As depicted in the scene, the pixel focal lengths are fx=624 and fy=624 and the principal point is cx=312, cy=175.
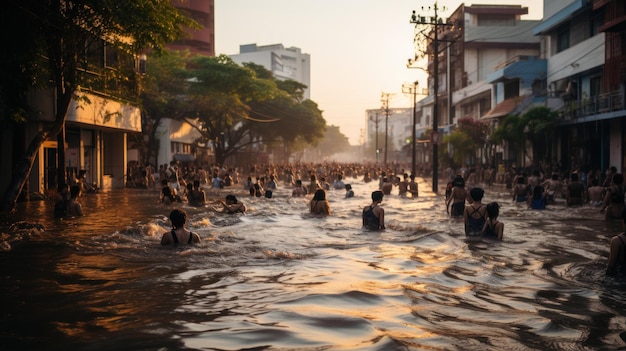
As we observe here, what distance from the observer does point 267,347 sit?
5496 millimetres

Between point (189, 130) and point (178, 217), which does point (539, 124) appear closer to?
point (178, 217)

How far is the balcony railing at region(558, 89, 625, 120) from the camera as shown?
89.4 ft

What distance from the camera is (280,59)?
13975 cm

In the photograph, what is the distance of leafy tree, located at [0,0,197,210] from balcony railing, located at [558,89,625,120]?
1943 centimetres

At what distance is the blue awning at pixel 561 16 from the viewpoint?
3262cm

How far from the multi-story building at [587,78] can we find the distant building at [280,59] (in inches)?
3654

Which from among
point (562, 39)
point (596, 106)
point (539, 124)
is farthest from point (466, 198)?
point (562, 39)

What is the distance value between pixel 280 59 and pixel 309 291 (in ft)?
443

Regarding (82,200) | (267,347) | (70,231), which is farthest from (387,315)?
(82,200)

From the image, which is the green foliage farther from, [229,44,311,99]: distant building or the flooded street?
[229,44,311,99]: distant building

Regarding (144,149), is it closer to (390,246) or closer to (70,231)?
(70,231)

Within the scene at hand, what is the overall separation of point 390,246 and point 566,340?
640cm

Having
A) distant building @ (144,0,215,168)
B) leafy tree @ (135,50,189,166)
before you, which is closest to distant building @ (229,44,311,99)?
distant building @ (144,0,215,168)

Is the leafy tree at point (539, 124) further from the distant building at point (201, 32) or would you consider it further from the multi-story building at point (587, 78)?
the distant building at point (201, 32)
